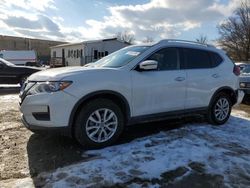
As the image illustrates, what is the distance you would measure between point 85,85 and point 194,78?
8.02 feet

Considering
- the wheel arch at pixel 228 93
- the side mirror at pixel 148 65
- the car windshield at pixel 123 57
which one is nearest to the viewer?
the side mirror at pixel 148 65

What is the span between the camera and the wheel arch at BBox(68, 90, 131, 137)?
189 inches

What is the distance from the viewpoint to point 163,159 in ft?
15.4

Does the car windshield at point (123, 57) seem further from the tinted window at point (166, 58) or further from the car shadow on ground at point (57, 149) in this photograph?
the car shadow on ground at point (57, 149)

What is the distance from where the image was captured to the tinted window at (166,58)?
5868 millimetres

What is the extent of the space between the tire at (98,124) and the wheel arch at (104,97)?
59 millimetres

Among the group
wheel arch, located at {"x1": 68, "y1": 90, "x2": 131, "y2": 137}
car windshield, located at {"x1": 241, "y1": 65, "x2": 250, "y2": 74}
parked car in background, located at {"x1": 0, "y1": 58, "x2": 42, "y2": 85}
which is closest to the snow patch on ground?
wheel arch, located at {"x1": 68, "y1": 90, "x2": 131, "y2": 137}

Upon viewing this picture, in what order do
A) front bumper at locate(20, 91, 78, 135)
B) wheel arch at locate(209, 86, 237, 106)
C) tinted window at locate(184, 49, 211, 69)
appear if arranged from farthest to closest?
wheel arch at locate(209, 86, 237, 106) → tinted window at locate(184, 49, 211, 69) → front bumper at locate(20, 91, 78, 135)

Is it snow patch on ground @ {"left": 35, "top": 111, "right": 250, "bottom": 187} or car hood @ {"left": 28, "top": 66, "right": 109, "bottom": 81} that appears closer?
snow patch on ground @ {"left": 35, "top": 111, "right": 250, "bottom": 187}

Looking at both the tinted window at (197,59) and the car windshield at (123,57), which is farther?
the tinted window at (197,59)

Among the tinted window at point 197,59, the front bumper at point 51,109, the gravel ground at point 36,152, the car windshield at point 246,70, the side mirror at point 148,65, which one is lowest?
the gravel ground at point 36,152

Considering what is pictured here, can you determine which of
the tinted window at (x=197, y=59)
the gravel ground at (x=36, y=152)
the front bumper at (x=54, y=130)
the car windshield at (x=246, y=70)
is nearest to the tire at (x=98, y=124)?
the front bumper at (x=54, y=130)

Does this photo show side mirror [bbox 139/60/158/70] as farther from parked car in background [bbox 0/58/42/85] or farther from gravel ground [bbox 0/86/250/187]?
parked car in background [bbox 0/58/42/85]

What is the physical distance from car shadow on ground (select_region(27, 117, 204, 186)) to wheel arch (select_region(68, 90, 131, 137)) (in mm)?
374
